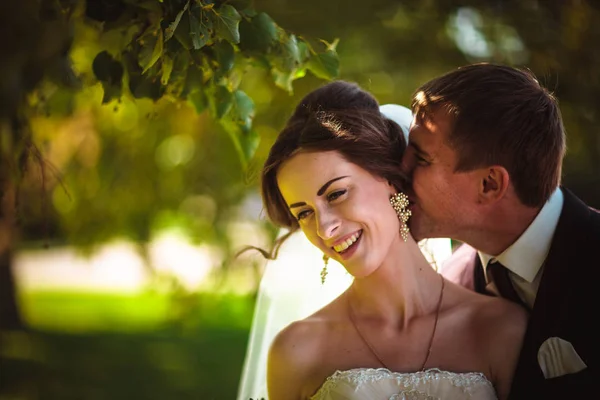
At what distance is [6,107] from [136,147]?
7042 millimetres

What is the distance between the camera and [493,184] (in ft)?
9.81

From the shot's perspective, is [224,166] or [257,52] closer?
[257,52]

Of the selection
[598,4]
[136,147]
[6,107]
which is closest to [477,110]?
[6,107]

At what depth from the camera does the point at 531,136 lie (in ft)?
9.69

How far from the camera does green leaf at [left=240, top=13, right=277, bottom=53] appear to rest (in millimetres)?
2777

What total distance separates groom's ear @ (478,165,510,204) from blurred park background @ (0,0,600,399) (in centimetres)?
71

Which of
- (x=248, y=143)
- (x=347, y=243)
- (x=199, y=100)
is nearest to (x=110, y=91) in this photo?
(x=199, y=100)

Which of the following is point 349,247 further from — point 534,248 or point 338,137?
point 534,248

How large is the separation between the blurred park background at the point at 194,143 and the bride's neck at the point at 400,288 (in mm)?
707

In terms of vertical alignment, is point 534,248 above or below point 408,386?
above

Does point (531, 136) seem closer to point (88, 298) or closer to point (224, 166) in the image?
point (224, 166)

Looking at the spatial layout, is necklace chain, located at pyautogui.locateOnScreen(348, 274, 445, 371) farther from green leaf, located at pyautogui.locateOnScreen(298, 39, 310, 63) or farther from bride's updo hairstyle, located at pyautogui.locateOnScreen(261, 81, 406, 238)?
green leaf, located at pyautogui.locateOnScreen(298, 39, 310, 63)

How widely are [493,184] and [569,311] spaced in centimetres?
55

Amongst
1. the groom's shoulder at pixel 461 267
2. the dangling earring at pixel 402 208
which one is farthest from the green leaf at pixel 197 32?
the groom's shoulder at pixel 461 267
